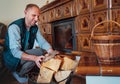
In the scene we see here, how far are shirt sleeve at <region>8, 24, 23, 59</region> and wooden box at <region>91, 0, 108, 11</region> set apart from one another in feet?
2.63

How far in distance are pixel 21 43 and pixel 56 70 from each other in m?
0.63

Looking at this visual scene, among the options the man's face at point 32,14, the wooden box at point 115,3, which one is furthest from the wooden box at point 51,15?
the wooden box at point 115,3

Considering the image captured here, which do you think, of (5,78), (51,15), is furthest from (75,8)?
(5,78)

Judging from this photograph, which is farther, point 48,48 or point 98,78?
point 48,48

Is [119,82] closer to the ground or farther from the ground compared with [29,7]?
closer to the ground

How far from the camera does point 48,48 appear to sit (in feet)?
7.49

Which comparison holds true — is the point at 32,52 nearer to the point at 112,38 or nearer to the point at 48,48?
the point at 48,48

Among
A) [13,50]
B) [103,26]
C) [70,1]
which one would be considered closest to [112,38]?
[103,26]

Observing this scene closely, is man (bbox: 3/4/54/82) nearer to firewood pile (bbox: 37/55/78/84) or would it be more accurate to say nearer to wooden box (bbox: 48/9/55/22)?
firewood pile (bbox: 37/55/78/84)

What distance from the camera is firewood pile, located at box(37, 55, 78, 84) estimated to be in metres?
1.76

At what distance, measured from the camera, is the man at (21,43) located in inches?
78.5

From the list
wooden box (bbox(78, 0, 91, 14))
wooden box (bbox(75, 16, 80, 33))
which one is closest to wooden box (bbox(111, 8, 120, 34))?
wooden box (bbox(78, 0, 91, 14))

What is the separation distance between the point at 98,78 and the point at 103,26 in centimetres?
95

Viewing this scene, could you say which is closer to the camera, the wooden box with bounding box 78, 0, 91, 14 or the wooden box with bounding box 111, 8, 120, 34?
the wooden box with bounding box 111, 8, 120, 34
